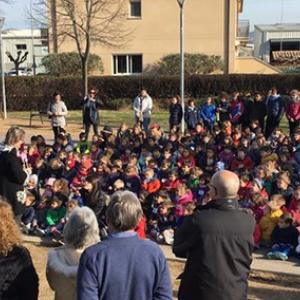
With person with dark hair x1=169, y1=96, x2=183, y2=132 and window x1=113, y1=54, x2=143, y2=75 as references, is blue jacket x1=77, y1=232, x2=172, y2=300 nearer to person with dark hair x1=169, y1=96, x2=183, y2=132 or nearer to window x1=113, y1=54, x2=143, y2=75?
person with dark hair x1=169, y1=96, x2=183, y2=132

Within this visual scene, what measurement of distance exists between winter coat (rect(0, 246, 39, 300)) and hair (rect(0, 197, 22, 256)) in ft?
0.10

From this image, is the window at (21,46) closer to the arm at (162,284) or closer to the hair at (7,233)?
the hair at (7,233)

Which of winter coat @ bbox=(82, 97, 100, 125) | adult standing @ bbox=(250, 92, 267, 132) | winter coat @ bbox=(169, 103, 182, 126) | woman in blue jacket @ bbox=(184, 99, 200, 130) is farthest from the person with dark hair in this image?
winter coat @ bbox=(82, 97, 100, 125)

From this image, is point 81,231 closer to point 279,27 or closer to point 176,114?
point 176,114

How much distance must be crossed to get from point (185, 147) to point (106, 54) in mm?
20898

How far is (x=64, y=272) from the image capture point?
360cm

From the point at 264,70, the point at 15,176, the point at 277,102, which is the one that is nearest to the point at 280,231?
the point at 15,176

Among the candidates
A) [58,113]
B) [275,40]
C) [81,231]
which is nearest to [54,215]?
[81,231]

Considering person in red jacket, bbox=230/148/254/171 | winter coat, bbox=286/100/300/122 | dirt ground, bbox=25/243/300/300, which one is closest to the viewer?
dirt ground, bbox=25/243/300/300

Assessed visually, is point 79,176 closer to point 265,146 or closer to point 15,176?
point 265,146

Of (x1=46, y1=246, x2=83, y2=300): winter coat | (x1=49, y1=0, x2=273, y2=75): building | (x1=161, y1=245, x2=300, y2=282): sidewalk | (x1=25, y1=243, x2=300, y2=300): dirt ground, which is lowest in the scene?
(x1=25, y1=243, x2=300, y2=300): dirt ground

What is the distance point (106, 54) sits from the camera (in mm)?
31766

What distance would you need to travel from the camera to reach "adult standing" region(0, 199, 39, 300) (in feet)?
11.0

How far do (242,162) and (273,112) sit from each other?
Answer: 4.10 m
